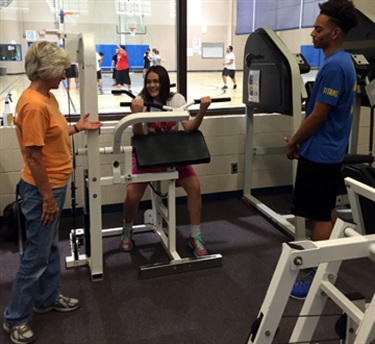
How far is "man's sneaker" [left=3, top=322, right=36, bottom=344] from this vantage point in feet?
6.75

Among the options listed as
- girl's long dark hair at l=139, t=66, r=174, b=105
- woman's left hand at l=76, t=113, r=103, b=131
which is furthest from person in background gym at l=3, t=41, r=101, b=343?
girl's long dark hair at l=139, t=66, r=174, b=105

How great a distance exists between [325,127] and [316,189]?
353mm

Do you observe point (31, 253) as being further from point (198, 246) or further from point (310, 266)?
point (310, 266)

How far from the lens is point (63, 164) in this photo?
1996 millimetres

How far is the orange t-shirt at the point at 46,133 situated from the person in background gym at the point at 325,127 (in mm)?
1284

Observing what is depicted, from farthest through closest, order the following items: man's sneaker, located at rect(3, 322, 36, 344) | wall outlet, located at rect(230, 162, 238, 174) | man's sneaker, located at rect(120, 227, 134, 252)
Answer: wall outlet, located at rect(230, 162, 238, 174), man's sneaker, located at rect(120, 227, 134, 252), man's sneaker, located at rect(3, 322, 36, 344)

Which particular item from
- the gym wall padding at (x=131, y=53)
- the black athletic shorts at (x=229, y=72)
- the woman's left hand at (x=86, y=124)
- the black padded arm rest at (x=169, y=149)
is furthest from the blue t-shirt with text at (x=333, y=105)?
the black athletic shorts at (x=229, y=72)

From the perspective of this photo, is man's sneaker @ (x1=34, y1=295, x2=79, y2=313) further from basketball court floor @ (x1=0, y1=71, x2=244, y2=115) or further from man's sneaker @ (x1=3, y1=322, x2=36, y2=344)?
basketball court floor @ (x1=0, y1=71, x2=244, y2=115)

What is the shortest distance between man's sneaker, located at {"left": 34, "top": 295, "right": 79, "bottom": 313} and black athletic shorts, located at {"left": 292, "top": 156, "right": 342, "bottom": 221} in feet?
4.52

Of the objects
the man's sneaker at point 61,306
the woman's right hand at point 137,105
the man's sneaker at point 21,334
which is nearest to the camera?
the man's sneaker at point 21,334

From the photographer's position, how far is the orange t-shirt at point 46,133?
1.80 metres

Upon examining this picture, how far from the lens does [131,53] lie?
4.07 metres

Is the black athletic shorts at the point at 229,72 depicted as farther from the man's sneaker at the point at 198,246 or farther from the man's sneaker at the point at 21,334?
the man's sneaker at the point at 21,334

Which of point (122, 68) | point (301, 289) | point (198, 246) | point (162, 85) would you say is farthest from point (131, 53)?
point (301, 289)
